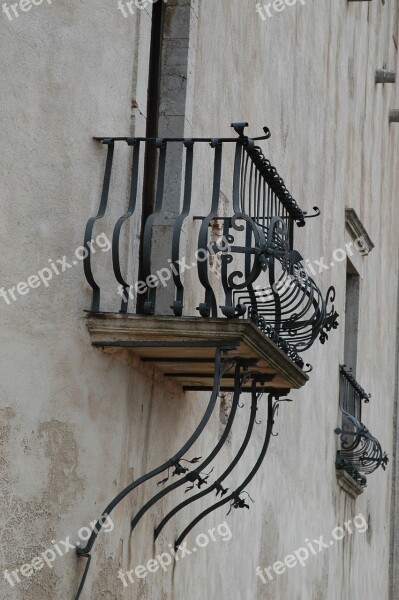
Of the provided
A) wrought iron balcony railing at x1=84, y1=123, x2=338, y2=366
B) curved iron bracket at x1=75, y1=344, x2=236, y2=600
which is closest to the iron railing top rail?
wrought iron balcony railing at x1=84, y1=123, x2=338, y2=366

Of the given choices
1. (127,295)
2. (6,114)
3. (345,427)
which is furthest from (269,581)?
(6,114)

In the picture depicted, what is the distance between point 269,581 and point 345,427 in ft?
10.3

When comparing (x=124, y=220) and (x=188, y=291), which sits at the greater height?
(x=124, y=220)

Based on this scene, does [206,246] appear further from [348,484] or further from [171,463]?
[348,484]

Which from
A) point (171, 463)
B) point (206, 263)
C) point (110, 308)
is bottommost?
point (171, 463)

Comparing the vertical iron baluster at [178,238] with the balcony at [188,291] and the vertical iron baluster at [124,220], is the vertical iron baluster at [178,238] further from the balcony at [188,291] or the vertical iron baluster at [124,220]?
the vertical iron baluster at [124,220]

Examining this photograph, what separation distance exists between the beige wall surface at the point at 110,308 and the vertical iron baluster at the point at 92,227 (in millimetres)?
45

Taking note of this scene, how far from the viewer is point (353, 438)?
13.2m

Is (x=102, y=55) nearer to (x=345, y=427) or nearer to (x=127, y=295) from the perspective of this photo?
(x=127, y=295)

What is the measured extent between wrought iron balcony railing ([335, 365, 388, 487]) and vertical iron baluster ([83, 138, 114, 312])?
6.31 metres

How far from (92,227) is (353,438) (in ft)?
22.4

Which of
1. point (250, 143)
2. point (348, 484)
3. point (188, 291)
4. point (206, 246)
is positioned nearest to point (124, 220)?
point (206, 246)

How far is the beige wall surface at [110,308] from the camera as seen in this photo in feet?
21.1

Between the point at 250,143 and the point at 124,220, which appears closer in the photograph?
the point at 124,220
